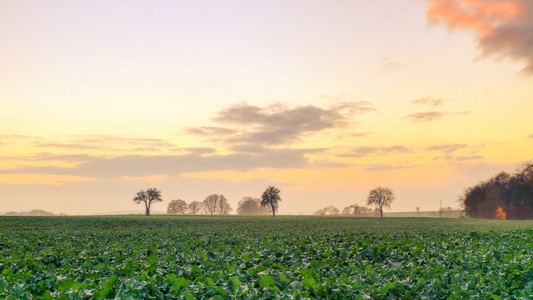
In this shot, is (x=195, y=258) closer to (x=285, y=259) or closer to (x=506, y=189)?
(x=285, y=259)

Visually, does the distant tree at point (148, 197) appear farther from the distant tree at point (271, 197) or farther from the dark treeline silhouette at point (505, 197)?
the dark treeline silhouette at point (505, 197)

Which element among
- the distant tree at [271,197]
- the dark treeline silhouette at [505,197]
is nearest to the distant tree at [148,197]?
the distant tree at [271,197]

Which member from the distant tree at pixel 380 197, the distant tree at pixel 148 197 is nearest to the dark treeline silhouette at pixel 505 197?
the distant tree at pixel 380 197

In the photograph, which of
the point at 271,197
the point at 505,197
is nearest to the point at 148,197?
the point at 271,197

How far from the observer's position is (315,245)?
21750 millimetres

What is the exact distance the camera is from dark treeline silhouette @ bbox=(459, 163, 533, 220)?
124m

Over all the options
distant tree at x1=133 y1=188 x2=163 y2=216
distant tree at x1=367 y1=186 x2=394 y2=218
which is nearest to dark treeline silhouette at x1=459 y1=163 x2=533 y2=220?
distant tree at x1=367 y1=186 x2=394 y2=218

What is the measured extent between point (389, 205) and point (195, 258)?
515 feet

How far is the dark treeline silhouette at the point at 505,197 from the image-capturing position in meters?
124

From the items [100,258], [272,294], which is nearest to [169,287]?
[272,294]

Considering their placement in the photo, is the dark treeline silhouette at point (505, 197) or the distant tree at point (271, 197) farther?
the distant tree at point (271, 197)

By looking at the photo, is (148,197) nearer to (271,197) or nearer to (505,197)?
(271,197)

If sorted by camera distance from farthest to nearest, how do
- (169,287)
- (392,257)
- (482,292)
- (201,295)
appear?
(392,257) → (482,292) → (169,287) → (201,295)

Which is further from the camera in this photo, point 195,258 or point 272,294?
point 195,258
